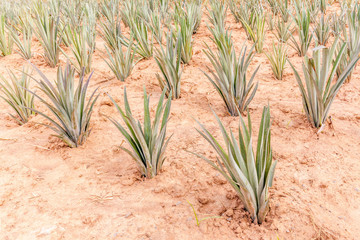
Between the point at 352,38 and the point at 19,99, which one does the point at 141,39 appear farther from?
the point at 352,38

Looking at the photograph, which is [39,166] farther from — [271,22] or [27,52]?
[271,22]

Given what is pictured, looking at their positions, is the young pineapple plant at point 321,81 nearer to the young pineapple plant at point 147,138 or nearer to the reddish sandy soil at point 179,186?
the reddish sandy soil at point 179,186

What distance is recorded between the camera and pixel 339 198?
1.14m

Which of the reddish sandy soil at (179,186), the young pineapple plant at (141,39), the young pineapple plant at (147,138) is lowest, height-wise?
the reddish sandy soil at (179,186)

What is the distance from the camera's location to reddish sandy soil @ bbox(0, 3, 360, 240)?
104 cm

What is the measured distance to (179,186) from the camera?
50.1 inches

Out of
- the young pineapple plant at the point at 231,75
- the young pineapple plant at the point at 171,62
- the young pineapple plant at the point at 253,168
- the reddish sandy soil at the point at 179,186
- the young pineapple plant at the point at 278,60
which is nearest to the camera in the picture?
the young pineapple plant at the point at 253,168

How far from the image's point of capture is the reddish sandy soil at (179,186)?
3.42 ft

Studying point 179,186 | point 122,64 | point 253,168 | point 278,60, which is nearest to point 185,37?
point 122,64

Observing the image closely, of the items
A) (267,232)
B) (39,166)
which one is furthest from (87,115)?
(267,232)

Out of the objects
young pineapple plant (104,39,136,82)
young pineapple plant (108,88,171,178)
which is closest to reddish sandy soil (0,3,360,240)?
young pineapple plant (108,88,171,178)

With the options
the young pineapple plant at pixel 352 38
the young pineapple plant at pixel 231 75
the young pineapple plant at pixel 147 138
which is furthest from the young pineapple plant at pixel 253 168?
the young pineapple plant at pixel 352 38

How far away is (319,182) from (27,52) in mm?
3040

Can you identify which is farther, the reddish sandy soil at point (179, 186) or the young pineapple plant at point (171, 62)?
the young pineapple plant at point (171, 62)
